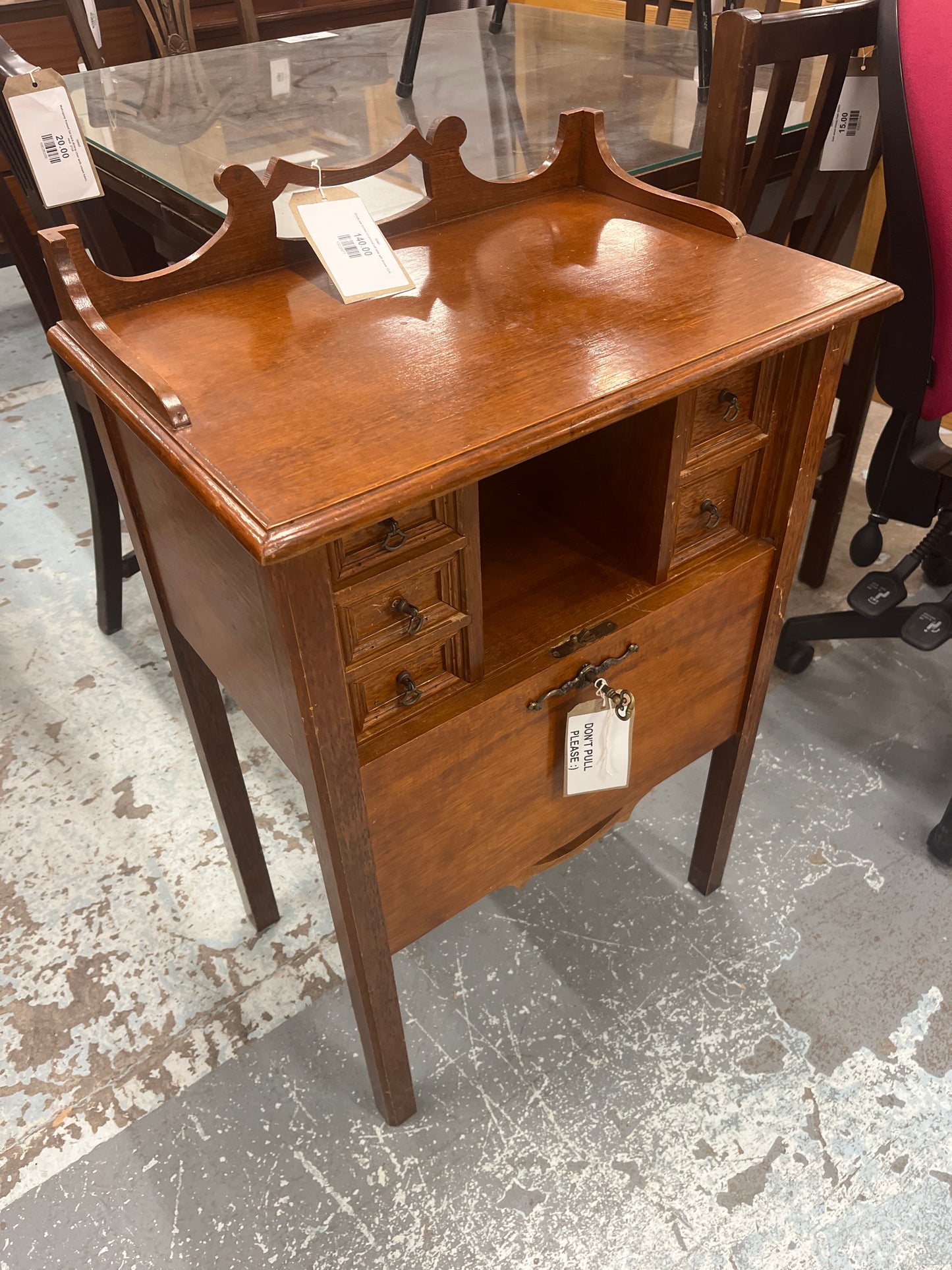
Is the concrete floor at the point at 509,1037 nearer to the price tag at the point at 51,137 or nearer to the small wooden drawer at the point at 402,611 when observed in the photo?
the small wooden drawer at the point at 402,611

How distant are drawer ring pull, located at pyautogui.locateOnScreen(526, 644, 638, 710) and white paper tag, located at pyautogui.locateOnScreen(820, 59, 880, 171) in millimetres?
816

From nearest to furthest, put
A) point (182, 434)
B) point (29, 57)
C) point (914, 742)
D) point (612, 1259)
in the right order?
point (182, 434) → point (612, 1259) → point (914, 742) → point (29, 57)

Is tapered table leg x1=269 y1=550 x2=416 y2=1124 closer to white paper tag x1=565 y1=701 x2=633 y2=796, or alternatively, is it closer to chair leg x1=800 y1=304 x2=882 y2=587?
white paper tag x1=565 y1=701 x2=633 y2=796

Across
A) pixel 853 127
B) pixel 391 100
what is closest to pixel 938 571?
pixel 853 127

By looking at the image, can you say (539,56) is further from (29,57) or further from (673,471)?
(29,57)

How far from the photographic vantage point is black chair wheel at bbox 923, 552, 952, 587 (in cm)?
184

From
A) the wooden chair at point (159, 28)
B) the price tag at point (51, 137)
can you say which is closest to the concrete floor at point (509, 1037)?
the price tag at point (51, 137)

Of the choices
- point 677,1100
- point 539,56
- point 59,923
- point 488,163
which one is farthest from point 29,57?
point 677,1100

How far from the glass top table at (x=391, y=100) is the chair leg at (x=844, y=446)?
0.38 m

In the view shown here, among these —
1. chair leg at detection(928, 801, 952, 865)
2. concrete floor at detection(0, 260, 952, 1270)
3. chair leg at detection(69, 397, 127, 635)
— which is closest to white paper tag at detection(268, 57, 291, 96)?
chair leg at detection(69, 397, 127, 635)

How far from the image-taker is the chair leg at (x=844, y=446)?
158 cm

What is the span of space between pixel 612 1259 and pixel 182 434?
0.96 m

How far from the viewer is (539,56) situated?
1.89 metres

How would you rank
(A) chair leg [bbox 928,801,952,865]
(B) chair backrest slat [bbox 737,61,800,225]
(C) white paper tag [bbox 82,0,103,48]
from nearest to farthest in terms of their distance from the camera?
(B) chair backrest slat [bbox 737,61,800,225]
(A) chair leg [bbox 928,801,952,865]
(C) white paper tag [bbox 82,0,103,48]
